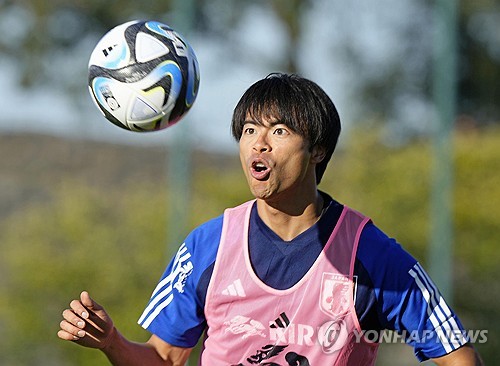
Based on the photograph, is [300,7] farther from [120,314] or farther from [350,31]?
[120,314]

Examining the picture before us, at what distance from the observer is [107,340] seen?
2.97 metres

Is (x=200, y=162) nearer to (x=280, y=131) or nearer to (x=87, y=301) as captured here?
(x=280, y=131)

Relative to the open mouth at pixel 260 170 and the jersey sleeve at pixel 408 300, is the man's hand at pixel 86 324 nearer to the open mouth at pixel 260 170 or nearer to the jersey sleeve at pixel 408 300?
the open mouth at pixel 260 170

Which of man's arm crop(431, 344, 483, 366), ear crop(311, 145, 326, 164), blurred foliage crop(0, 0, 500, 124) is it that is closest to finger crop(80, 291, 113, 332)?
ear crop(311, 145, 326, 164)

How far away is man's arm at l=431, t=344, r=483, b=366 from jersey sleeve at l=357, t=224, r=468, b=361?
2 cm

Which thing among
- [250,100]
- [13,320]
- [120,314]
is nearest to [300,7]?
[120,314]

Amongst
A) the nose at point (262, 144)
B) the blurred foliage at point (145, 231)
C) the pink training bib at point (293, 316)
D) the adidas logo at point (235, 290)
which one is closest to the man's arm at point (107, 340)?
the pink training bib at point (293, 316)

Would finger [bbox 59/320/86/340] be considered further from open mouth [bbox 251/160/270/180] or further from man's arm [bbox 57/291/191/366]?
open mouth [bbox 251/160/270/180]

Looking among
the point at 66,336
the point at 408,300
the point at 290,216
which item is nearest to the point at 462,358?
the point at 408,300

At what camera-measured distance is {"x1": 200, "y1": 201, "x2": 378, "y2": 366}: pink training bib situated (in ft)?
9.82

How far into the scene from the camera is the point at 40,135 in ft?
23.2

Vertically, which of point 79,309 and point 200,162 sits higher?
point 200,162

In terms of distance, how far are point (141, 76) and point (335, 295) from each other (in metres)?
0.90

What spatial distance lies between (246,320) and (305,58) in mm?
4383
